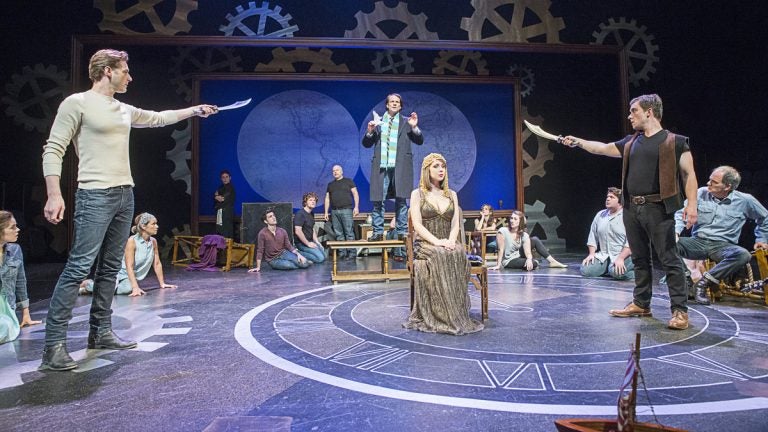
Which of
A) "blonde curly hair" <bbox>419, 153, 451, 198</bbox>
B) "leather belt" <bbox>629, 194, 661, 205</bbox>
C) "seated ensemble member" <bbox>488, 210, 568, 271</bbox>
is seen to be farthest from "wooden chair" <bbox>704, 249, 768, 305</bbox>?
"blonde curly hair" <bbox>419, 153, 451, 198</bbox>

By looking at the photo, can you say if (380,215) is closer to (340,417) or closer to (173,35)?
(340,417)

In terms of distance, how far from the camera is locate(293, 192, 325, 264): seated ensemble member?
7.97 m

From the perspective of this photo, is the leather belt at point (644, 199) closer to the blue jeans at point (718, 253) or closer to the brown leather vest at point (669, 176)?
the brown leather vest at point (669, 176)

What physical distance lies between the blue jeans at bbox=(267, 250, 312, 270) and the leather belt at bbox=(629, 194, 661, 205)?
15.9 ft

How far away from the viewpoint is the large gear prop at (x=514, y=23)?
25.9ft

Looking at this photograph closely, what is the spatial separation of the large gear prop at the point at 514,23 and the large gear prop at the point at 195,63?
493cm

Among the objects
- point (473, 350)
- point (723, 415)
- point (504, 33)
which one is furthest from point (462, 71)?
point (723, 415)

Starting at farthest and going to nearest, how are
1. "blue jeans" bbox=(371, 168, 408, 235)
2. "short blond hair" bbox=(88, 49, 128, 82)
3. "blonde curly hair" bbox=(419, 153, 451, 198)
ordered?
"blue jeans" bbox=(371, 168, 408, 235) < "blonde curly hair" bbox=(419, 153, 451, 198) < "short blond hair" bbox=(88, 49, 128, 82)

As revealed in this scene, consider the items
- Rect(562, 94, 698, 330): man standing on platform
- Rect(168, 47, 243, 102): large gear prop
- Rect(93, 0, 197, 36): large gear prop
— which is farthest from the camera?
Rect(168, 47, 243, 102): large gear prop

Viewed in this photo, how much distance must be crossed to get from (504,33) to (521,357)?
6.69 meters

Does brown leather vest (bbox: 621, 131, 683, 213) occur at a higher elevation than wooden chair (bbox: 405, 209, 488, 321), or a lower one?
higher

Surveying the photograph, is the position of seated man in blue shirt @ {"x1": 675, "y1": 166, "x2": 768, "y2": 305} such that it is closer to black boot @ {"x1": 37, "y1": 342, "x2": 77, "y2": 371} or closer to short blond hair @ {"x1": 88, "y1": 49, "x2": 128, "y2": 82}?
short blond hair @ {"x1": 88, "y1": 49, "x2": 128, "y2": 82}

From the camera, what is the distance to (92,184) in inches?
105

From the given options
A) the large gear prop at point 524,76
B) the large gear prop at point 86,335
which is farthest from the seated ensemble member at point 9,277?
the large gear prop at point 524,76
